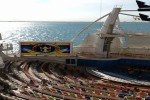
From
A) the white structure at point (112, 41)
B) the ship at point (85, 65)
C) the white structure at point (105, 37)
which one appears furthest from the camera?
the white structure at point (112, 41)

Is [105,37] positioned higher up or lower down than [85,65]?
higher up

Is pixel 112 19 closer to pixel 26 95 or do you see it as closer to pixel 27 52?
pixel 27 52

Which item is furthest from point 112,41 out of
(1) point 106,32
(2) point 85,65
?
(2) point 85,65

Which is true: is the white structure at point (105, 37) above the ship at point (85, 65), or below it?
above

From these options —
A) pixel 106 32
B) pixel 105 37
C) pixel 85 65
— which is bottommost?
pixel 85 65

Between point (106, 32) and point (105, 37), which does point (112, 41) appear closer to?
point (105, 37)

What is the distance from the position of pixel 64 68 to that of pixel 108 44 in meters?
10.1

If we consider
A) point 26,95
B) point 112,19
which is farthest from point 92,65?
point 26,95

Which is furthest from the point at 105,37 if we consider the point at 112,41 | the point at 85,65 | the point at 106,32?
the point at 85,65

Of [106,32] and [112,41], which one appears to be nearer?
[106,32]

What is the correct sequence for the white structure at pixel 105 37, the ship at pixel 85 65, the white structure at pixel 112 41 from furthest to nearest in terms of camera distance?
the white structure at pixel 112 41
the white structure at pixel 105 37
the ship at pixel 85 65

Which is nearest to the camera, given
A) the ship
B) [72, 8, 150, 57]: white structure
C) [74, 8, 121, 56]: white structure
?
the ship

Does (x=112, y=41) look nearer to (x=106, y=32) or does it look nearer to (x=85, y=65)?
(x=106, y=32)

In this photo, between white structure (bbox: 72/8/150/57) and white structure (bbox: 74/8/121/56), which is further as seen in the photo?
white structure (bbox: 72/8/150/57)
